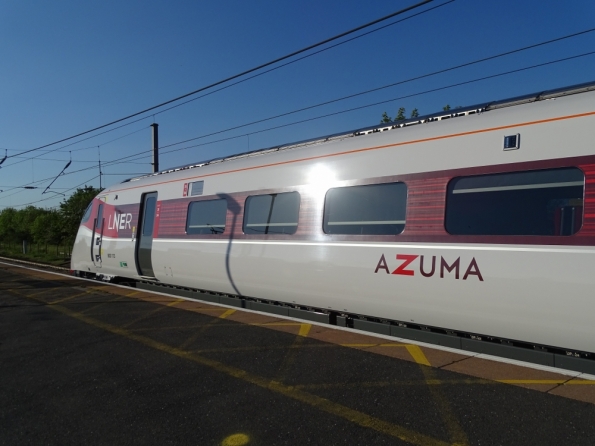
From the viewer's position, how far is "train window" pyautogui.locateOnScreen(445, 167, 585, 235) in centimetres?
489

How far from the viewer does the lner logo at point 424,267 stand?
17.9 ft

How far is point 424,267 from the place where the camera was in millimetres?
5852

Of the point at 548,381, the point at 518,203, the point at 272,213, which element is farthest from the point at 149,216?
the point at 548,381

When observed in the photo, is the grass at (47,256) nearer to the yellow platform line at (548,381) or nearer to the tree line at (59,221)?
the tree line at (59,221)

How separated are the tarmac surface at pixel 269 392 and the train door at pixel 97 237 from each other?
675 centimetres

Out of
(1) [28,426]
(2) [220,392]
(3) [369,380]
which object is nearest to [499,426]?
(3) [369,380]

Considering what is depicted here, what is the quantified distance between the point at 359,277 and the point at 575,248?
2.66 meters

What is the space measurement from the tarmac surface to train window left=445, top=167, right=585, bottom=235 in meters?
1.44

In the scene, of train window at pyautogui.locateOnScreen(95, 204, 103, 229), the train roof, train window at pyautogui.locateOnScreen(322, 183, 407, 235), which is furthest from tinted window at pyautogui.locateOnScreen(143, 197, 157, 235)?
train window at pyautogui.locateOnScreen(322, 183, 407, 235)

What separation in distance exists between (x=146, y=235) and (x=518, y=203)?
28.9 ft

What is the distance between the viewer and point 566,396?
4.18 m

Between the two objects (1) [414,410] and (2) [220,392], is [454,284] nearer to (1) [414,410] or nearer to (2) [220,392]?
(1) [414,410]

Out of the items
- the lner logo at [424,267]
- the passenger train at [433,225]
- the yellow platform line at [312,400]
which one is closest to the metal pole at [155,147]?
the passenger train at [433,225]

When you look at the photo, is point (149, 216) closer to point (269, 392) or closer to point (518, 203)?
point (269, 392)
